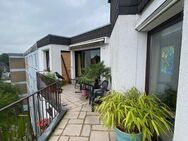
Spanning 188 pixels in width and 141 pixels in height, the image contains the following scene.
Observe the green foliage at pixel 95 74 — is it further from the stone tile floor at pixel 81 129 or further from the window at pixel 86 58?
the window at pixel 86 58

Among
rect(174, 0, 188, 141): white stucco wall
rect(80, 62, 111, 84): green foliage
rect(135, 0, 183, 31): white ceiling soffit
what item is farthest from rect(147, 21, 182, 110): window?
rect(80, 62, 111, 84): green foliage

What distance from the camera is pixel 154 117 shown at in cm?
151

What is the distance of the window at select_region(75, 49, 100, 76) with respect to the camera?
628 cm

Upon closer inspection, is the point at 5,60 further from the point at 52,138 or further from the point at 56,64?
the point at 52,138

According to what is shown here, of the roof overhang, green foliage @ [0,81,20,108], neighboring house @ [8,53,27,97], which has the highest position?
the roof overhang

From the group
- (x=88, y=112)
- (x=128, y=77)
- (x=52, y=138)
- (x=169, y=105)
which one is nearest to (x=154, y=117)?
(x=169, y=105)

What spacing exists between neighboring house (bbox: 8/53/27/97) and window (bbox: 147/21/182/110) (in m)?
20.0

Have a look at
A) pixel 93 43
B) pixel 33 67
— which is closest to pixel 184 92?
pixel 93 43

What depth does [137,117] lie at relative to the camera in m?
1.52

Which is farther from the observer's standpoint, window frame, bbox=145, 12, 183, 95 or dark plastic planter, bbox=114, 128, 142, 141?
dark plastic planter, bbox=114, 128, 142, 141

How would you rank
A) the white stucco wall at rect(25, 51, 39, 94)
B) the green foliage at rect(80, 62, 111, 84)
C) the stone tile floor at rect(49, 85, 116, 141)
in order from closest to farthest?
the stone tile floor at rect(49, 85, 116, 141) < the green foliage at rect(80, 62, 111, 84) < the white stucco wall at rect(25, 51, 39, 94)

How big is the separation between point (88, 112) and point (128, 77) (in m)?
1.65

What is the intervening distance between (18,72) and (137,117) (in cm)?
2129

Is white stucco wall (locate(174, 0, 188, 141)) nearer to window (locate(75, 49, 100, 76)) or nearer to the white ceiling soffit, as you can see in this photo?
the white ceiling soffit
